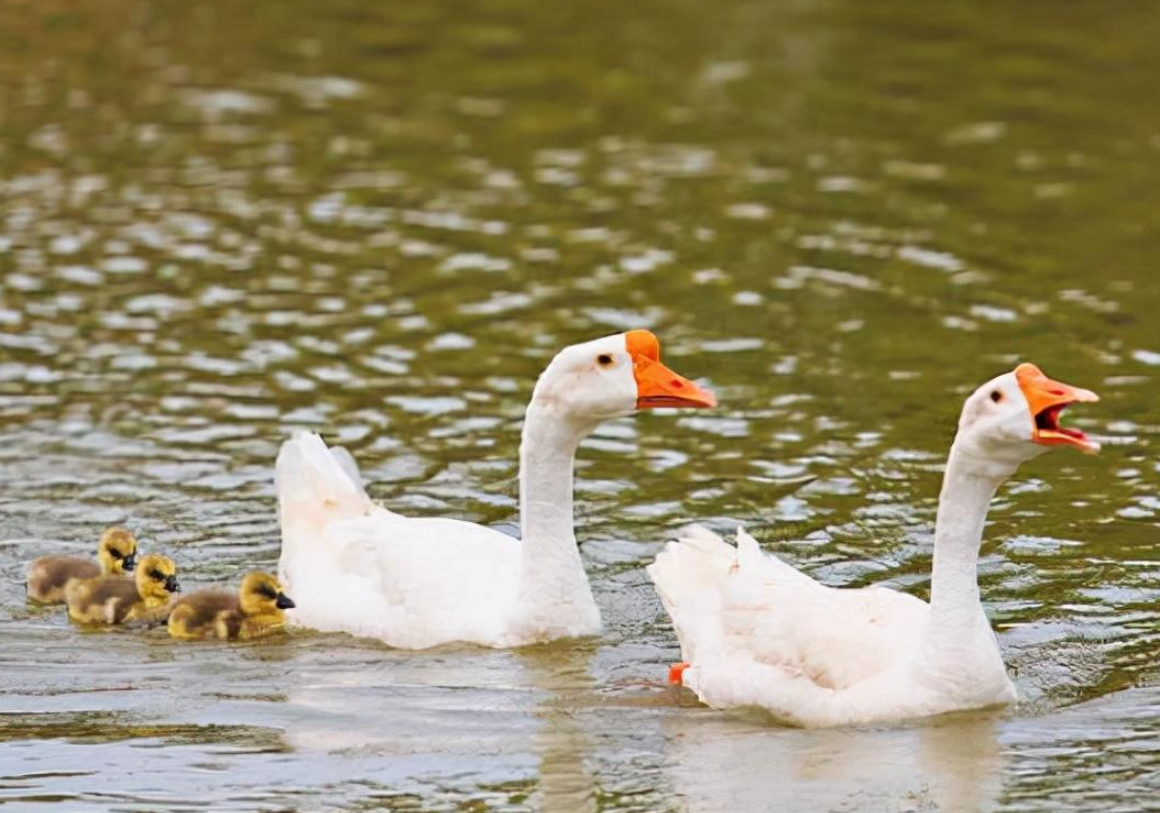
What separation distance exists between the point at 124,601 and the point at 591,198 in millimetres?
9979

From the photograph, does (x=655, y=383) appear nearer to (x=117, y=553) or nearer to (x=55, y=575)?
(x=117, y=553)

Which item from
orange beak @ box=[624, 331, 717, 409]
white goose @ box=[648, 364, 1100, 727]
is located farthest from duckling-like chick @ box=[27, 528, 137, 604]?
white goose @ box=[648, 364, 1100, 727]

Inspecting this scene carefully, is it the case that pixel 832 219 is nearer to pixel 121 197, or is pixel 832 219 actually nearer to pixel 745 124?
pixel 745 124

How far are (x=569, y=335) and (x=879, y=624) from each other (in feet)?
24.0

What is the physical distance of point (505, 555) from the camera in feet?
43.0

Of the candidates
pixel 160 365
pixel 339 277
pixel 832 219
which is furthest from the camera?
pixel 832 219

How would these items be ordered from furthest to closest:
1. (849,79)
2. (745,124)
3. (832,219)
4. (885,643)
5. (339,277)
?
(849,79) → (745,124) → (832,219) → (339,277) → (885,643)

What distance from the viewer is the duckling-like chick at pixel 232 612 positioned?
42.4 feet

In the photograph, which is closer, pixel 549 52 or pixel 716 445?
pixel 716 445

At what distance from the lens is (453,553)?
1296cm

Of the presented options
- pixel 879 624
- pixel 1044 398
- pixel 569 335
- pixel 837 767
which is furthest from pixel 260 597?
pixel 569 335

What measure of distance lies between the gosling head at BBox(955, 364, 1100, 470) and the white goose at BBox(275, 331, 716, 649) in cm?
158

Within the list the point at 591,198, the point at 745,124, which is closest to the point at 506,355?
the point at 591,198

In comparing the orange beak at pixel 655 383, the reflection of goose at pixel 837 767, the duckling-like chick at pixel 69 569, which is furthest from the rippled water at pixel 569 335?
the orange beak at pixel 655 383
